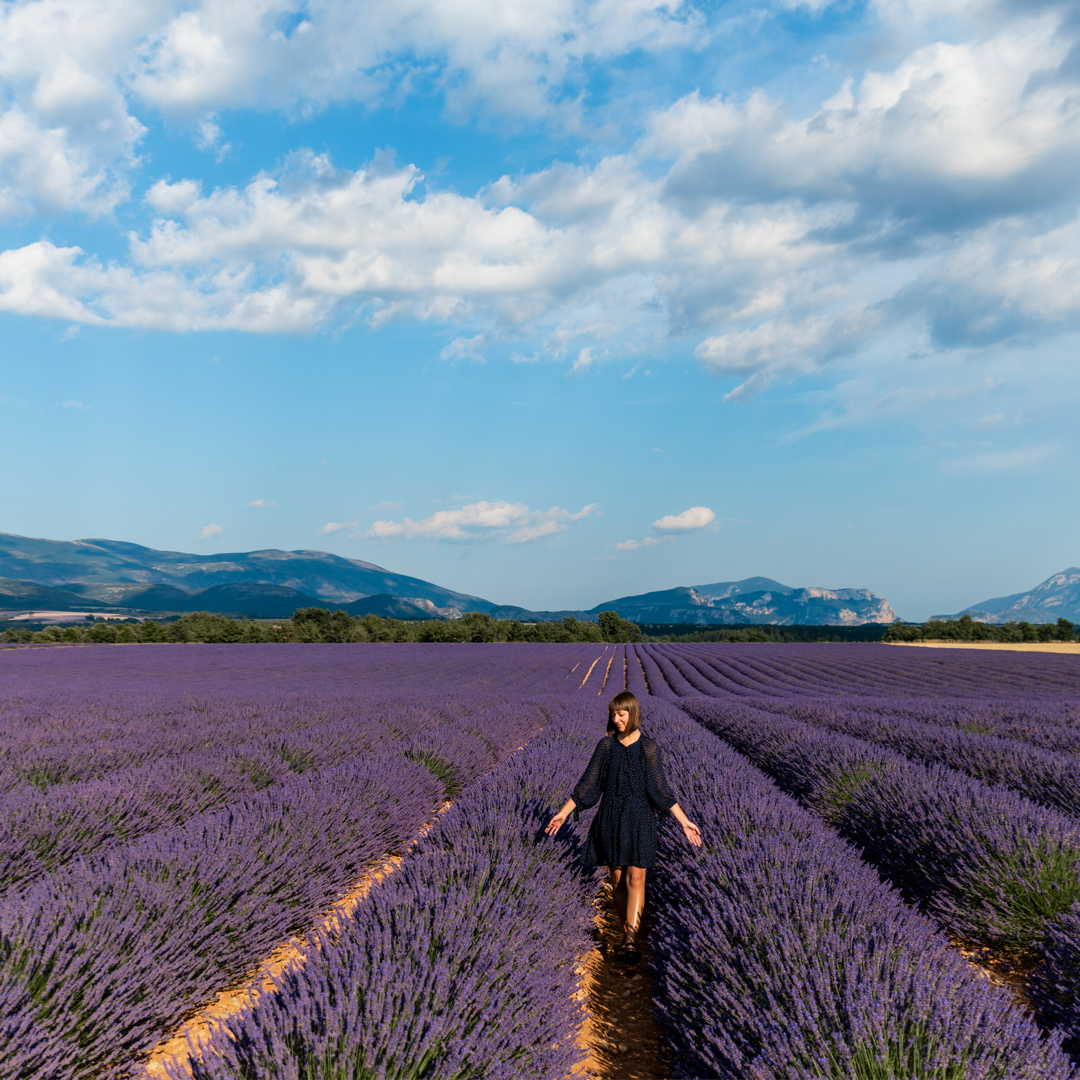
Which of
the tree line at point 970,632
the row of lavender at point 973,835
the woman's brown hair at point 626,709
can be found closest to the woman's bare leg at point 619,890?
the woman's brown hair at point 626,709

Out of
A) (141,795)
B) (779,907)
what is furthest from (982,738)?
(141,795)

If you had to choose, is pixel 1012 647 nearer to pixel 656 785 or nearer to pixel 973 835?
pixel 973 835

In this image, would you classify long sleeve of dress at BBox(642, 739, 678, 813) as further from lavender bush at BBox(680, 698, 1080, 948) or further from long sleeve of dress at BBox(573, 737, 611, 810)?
lavender bush at BBox(680, 698, 1080, 948)

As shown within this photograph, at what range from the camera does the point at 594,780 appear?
119 inches

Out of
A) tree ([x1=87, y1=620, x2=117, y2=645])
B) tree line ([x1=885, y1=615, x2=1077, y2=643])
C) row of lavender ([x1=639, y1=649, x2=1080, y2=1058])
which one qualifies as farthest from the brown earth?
tree ([x1=87, y1=620, x2=117, y2=645])

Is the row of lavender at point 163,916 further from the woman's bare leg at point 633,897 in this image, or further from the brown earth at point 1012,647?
the brown earth at point 1012,647

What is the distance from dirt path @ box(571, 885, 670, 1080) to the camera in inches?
85.7

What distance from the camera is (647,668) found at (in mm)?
24344

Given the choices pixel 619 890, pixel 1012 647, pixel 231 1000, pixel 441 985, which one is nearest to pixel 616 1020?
pixel 619 890

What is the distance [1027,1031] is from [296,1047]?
178 cm

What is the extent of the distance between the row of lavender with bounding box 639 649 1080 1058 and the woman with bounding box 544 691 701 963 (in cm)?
132

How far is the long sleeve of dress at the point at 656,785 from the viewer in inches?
114

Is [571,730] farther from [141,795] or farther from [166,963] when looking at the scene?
[166,963]

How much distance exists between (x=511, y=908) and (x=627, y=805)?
86 cm
